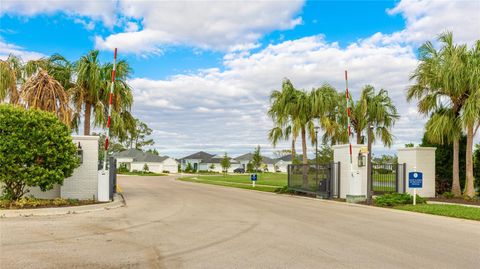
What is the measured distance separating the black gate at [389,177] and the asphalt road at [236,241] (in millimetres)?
8577

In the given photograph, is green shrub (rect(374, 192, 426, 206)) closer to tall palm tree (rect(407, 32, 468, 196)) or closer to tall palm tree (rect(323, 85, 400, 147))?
tall palm tree (rect(407, 32, 468, 196))

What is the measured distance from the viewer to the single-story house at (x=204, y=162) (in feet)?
383

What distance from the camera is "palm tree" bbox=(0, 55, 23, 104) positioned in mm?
21125

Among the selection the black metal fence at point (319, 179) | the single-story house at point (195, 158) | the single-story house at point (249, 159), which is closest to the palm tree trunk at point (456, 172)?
the black metal fence at point (319, 179)

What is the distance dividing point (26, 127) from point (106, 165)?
494 centimetres

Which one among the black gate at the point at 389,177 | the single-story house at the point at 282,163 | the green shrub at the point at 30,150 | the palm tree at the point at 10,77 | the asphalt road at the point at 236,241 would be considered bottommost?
the single-story house at the point at 282,163

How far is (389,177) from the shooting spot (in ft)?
77.1

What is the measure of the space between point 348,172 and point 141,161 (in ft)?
267

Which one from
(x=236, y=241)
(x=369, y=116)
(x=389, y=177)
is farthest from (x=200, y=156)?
(x=236, y=241)

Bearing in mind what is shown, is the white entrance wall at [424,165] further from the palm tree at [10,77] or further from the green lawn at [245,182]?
the palm tree at [10,77]

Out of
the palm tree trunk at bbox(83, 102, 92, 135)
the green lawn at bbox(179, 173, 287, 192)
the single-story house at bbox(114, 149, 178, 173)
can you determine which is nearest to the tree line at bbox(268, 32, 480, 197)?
the green lawn at bbox(179, 173, 287, 192)

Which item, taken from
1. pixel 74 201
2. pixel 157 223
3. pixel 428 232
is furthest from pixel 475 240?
pixel 74 201

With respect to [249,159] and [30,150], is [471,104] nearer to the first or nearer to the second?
[30,150]

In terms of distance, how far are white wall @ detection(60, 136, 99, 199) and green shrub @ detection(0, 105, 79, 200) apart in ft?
6.96
